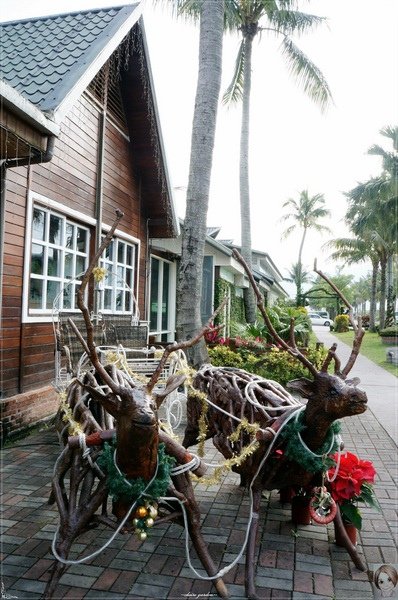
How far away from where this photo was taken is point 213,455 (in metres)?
5.23

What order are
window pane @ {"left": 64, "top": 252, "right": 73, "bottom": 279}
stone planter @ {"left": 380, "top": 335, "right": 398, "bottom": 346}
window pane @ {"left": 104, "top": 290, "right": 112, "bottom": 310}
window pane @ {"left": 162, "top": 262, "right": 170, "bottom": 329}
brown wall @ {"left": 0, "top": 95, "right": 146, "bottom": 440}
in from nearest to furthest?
brown wall @ {"left": 0, "top": 95, "right": 146, "bottom": 440} → window pane @ {"left": 64, "top": 252, "right": 73, "bottom": 279} → window pane @ {"left": 104, "top": 290, "right": 112, "bottom": 310} → window pane @ {"left": 162, "top": 262, "right": 170, "bottom": 329} → stone planter @ {"left": 380, "top": 335, "right": 398, "bottom": 346}

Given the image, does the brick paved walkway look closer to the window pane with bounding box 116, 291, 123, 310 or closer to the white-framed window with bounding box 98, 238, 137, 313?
the white-framed window with bounding box 98, 238, 137, 313

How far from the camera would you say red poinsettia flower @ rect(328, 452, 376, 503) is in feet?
10.1

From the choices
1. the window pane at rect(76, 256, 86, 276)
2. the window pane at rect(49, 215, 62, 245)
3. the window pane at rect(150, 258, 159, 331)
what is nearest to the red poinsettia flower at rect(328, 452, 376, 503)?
the window pane at rect(49, 215, 62, 245)

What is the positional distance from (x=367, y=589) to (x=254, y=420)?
1.15 meters

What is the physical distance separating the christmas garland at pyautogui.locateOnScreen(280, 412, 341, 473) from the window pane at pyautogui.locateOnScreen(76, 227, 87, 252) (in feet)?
18.1

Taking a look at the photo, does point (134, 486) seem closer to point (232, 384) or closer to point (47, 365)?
point (232, 384)

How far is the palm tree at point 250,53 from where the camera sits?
47.1ft

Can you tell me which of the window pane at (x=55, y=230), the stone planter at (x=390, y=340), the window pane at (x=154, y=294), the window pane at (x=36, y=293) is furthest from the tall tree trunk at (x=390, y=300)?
the window pane at (x=36, y=293)

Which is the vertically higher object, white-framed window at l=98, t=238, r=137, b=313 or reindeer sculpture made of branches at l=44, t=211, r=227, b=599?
white-framed window at l=98, t=238, r=137, b=313

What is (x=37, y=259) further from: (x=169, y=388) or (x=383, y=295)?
(x=383, y=295)

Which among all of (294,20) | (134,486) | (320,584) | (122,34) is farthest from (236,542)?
(294,20)

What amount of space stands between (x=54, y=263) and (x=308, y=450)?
500 cm

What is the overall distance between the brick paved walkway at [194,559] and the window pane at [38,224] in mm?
3187
